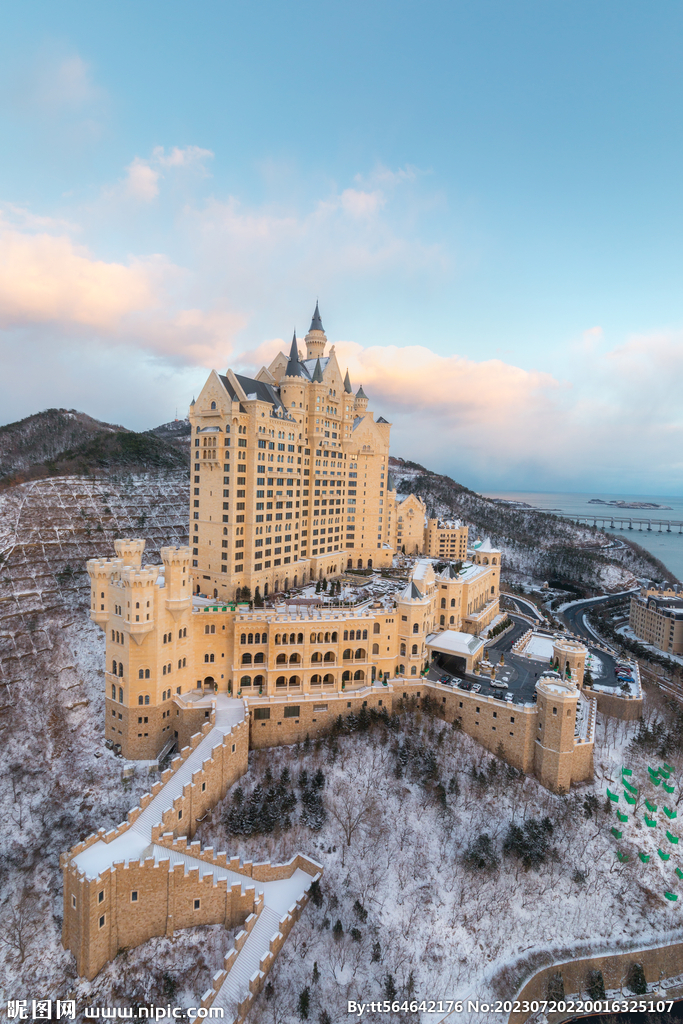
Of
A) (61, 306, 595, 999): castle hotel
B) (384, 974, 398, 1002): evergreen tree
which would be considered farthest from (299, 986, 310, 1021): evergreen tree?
(384, 974, 398, 1002): evergreen tree

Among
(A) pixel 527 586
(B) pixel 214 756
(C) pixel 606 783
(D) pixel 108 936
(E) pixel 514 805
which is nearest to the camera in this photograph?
(D) pixel 108 936

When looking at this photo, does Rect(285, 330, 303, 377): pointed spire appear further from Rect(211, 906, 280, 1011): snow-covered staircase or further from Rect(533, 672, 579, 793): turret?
Rect(211, 906, 280, 1011): snow-covered staircase

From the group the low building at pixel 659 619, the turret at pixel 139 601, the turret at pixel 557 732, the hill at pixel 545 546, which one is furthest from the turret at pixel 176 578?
the hill at pixel 545 546

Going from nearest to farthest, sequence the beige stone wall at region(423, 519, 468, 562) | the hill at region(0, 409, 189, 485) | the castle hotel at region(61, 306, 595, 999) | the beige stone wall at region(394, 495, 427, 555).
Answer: the castle hotel at region(61, 306, 595, 999) → the beige stone wall at region(394, 495, 427, 555) → the beige stone wall at region(423, 519, 468, 562) → the hill at region(0, 409, 189, 485)

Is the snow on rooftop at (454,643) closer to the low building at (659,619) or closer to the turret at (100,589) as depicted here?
the turret at (100,589)

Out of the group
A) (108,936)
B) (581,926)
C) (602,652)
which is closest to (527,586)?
(602,652)

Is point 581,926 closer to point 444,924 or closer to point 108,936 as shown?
point 444,924
